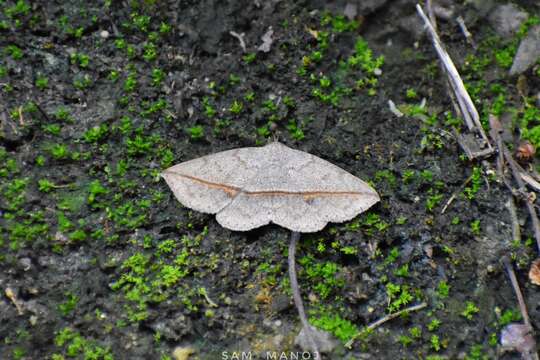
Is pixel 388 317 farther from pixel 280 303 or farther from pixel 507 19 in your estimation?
pixel 507 19

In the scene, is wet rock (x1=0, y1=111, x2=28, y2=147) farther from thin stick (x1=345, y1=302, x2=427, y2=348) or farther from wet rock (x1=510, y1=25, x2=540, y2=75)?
wet rock (x1=510, y1=25, x2=540, y2=75)

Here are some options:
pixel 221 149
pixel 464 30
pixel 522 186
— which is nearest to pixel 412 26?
pixel 464 30

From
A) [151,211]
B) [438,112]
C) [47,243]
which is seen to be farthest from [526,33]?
[47,243]

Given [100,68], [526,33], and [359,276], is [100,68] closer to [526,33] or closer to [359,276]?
[359,276]

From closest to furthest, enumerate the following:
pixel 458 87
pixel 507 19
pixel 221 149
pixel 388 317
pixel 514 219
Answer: pixel 388 317
pixel 514 219
pixel 221 149
pixel 458 87
pixel 507 19

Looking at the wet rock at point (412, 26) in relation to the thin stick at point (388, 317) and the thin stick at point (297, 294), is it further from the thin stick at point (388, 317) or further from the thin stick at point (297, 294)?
the thin stick at point (388, 317)

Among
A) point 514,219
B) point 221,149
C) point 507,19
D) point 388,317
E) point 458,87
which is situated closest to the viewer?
point 388,317
